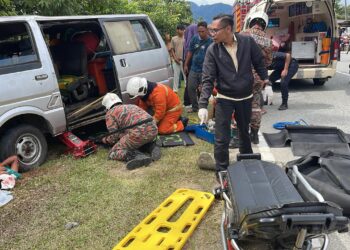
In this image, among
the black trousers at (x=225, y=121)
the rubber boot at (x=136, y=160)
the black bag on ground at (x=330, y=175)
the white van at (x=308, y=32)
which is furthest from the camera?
the white van at (x=308, y=32)

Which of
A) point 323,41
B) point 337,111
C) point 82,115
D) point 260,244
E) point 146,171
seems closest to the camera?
point 260,244

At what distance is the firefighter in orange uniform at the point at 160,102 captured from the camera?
5.63 metres

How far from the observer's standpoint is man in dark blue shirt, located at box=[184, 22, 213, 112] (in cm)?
714

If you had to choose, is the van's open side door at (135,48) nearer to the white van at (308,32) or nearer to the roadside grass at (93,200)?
the roadside grass at (93,200)

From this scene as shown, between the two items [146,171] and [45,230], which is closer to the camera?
[45,230]

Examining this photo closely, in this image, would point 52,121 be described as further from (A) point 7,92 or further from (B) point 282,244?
(B) point 282,244

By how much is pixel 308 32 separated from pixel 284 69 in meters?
3.29

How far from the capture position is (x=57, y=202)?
4.06 meters

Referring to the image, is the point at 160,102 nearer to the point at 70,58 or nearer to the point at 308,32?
the point at 70,58

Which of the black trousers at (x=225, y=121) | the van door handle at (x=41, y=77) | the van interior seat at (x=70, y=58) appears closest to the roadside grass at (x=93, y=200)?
the black trousers at (x=225, y=121)

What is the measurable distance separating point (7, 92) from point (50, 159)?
4.13ft

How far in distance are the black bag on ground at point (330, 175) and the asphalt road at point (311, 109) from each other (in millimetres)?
980

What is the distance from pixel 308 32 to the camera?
10266 mm

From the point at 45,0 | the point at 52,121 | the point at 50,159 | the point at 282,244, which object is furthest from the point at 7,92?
the point at 282,244
